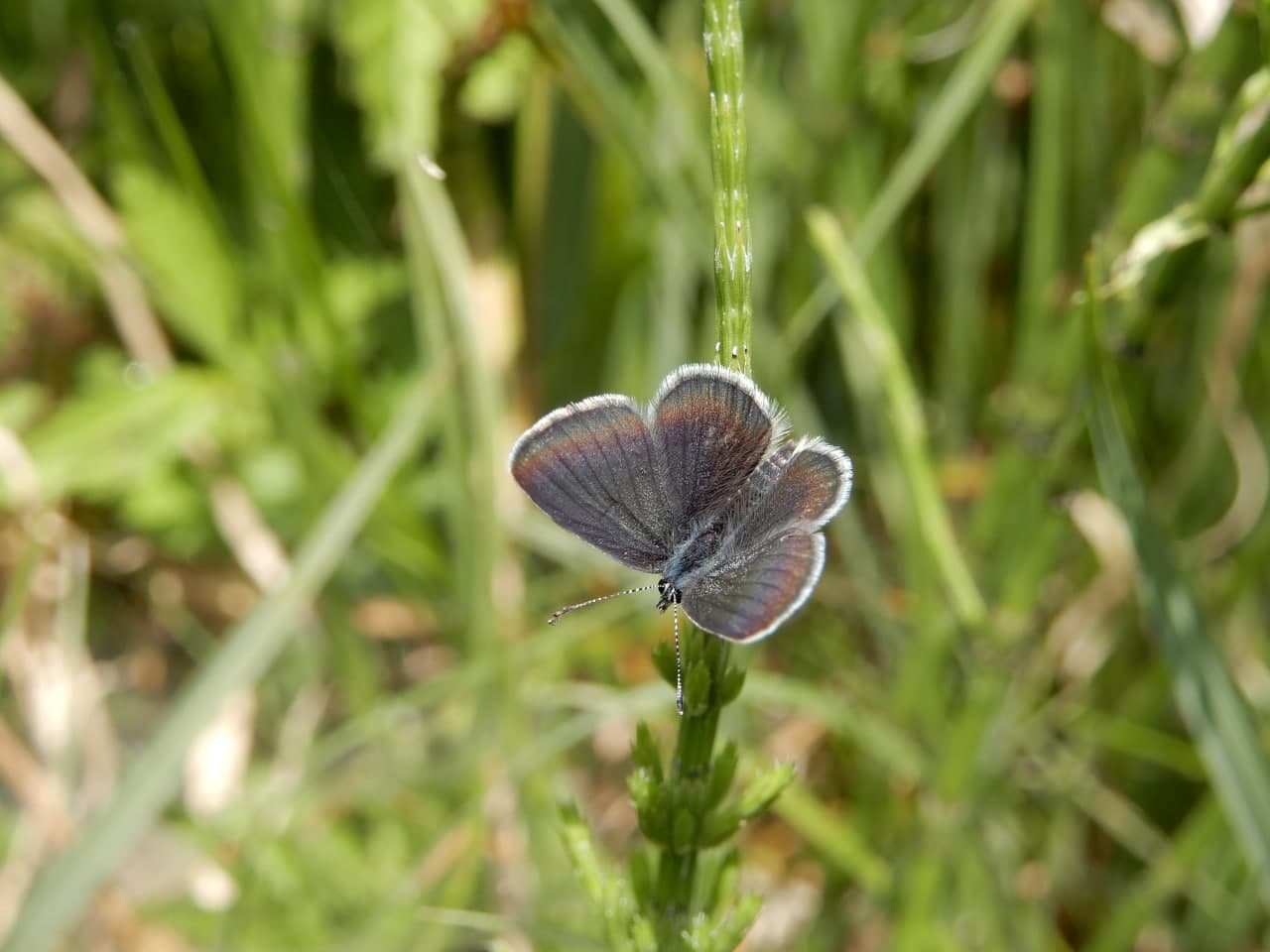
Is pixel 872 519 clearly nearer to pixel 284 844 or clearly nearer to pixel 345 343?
pixel 345 343

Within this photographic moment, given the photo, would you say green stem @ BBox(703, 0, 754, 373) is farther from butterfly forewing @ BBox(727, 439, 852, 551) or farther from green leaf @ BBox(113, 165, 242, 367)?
green leaf @ BBox(113, 165, 242, 367)

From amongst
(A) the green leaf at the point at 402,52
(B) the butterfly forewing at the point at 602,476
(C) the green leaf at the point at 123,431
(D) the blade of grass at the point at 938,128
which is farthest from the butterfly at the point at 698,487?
(C) the green leaf at the point at 123,431

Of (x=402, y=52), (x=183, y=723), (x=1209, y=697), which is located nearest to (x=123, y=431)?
(x=402, y=52)

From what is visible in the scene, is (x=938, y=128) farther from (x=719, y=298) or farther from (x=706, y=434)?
(x=719, y=298)

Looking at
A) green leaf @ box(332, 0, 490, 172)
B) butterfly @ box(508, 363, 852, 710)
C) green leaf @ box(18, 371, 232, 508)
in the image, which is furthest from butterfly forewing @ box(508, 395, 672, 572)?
green leaf @ box(18, 371, 232, 508)

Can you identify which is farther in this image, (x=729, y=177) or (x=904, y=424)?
(x=904, y=424)

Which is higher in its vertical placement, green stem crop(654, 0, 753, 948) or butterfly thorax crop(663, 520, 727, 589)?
green stem crop(654, 0, 753, 948)
